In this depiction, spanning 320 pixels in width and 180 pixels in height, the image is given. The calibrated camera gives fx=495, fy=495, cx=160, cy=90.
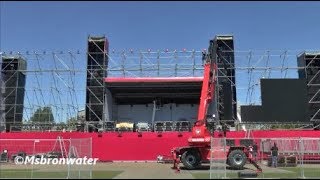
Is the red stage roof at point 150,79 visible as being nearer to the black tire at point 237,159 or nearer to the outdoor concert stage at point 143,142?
the outdoor concert stage at point 143,142

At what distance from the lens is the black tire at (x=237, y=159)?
1241 inches

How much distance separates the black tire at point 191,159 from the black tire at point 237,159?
211 centimetres

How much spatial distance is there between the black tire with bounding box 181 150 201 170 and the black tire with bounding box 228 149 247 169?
2.11 metres

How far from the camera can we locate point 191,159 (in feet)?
106

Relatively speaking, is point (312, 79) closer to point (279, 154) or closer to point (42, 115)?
point (279, 154)

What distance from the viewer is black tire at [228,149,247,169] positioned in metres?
31.5

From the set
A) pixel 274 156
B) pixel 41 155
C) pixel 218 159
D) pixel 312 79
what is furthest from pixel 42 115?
pixel 218 159

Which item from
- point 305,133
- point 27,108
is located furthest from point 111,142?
point 305,133

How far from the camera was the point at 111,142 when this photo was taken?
147ft

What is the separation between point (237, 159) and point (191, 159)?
298 cm

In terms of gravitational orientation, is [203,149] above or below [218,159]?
above

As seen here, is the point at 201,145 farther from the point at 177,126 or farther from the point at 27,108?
the point at 27,108

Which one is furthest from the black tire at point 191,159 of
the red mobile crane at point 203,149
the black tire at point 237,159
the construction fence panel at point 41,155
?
the construction fence panel at point 41,155

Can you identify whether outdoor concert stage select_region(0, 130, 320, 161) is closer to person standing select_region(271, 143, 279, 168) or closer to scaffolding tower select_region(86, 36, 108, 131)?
scaffolding tower select_region(86, 36, 108, 131)
